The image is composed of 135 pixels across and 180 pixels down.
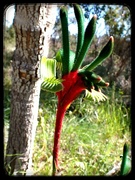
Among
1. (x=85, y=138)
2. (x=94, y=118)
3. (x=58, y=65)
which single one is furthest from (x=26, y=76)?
(x=94, y=118)

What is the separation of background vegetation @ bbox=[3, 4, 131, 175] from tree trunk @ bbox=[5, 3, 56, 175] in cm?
4

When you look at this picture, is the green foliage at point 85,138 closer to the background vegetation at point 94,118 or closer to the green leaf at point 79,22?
the background vegetation at point 94,118

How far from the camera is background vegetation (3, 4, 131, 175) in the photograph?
0.84 meters

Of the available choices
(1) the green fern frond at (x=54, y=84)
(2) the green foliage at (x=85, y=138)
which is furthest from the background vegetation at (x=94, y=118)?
(1) the green fern frond at (x=54, y=84)

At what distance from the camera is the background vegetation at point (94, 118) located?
84 centimetres

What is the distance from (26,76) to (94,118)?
0.73 m

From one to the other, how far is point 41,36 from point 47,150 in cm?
42

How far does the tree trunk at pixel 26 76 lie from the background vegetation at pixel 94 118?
0.04 m

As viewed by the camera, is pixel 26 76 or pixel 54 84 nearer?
pixel 54 84

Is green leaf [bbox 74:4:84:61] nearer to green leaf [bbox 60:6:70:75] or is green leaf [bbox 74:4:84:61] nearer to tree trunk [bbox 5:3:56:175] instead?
green leaf [bbox 60:6:70:75]

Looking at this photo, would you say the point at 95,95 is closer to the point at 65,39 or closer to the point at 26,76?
the point at 65,39

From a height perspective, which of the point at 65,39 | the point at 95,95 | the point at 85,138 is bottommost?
the point at 85,138

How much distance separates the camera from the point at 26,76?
0.83m

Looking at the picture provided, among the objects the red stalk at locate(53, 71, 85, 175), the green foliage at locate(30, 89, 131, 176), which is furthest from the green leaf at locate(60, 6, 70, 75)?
the green foliage at locate(30, 89, 131, 176)
